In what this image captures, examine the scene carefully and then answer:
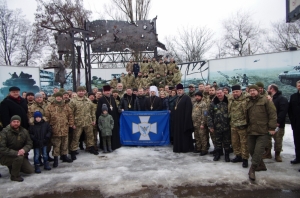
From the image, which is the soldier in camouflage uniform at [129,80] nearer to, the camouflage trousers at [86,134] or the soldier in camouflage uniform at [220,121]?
the camouflage trousers at [86,134]

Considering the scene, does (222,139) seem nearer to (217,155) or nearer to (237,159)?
(217,155)

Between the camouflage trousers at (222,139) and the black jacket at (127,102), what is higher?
the black jacket at (127,102)

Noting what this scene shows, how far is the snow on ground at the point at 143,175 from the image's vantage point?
4402 mm

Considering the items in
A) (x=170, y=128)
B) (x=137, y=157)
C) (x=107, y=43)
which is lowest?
(x=137, y=157)

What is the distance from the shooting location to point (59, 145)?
5879mm

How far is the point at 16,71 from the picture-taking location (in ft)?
50.2

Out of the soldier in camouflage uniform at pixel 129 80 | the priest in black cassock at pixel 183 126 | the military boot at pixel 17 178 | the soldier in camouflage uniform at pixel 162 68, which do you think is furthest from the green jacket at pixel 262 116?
the soldier in camouflage uniform at pixel 129 80

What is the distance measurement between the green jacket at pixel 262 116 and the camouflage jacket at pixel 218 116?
0.88 meters

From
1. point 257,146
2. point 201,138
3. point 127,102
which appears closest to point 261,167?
point 257,146

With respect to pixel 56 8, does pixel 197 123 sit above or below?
below

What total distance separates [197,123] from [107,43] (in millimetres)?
11420

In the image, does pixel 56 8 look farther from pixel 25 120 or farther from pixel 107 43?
pixel 25 120

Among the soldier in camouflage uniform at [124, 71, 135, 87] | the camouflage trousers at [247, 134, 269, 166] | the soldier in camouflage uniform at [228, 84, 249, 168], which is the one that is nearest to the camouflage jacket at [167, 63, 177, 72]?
the soldier in camouflage uniform at [124, 71, 135, 87]

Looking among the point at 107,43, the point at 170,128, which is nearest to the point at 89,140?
the point at 170,128
